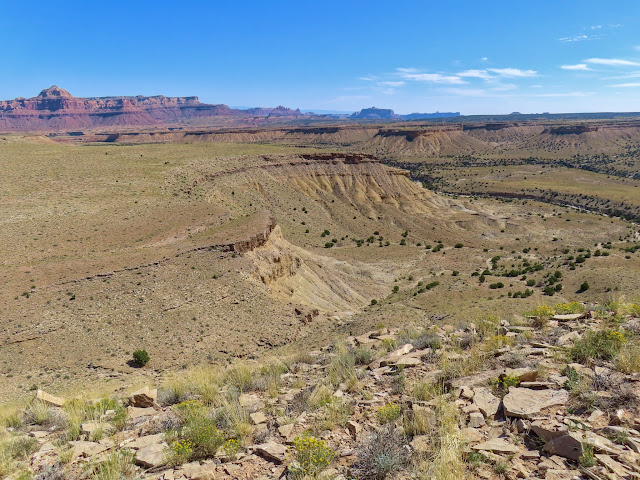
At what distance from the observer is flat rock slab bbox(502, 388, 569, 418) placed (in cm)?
643

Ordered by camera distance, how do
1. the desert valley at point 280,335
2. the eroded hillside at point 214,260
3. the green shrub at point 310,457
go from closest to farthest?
the green shrub at point 310,457 < the desert valley at point 280,335 < the eroded hillside at point 214,260

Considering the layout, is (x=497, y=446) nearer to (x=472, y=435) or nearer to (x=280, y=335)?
(x=472, y=435)

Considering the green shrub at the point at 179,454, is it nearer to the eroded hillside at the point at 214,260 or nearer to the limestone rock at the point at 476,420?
the limestone rock at the point at 476,420

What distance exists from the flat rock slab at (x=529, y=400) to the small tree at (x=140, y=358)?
16256 mm

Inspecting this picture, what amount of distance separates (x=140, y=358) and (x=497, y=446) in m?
16.6

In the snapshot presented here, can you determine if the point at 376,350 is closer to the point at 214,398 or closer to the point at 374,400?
the point at 374,400

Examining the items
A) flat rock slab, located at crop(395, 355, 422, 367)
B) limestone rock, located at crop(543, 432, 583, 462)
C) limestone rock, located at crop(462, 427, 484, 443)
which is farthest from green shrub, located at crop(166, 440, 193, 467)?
limestone rock, located at crop(543, 432, 583, 462)

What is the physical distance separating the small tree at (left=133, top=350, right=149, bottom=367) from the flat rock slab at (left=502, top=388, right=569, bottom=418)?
16.3 m

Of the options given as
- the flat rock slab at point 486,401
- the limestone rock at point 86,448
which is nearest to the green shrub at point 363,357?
the flat rock slab at point 486,401

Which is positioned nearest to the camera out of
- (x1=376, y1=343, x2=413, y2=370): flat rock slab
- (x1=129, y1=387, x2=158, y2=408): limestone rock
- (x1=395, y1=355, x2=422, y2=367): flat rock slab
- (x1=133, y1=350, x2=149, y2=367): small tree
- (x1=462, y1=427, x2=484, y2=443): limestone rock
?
(x1=462, y1=427, x2=484, y2=443): limestone rock

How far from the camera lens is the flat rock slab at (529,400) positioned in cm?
643

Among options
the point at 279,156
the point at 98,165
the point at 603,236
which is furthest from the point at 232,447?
the point at 603,236

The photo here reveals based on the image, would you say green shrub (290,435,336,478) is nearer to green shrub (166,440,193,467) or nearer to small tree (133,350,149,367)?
green shrub (166,440,193,467)

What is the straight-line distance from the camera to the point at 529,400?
6.78 m
